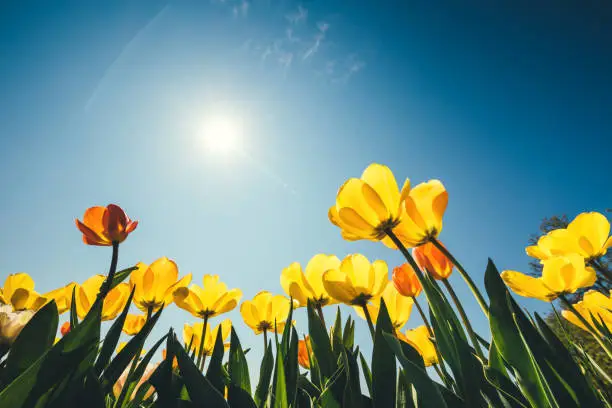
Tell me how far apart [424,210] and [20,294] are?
1402 mm

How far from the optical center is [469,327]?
2.42 feet

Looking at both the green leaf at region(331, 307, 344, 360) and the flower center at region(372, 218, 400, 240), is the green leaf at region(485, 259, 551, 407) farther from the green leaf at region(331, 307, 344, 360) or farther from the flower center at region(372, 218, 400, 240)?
the green leaf at region(331, 307, 344, 360)

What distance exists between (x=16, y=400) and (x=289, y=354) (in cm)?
50

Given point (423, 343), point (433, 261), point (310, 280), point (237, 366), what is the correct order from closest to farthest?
point (237, 366), point (433, 261), point (310, 280), point (423, 343)

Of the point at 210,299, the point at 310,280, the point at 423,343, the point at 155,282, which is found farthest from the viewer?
the point at 210,299

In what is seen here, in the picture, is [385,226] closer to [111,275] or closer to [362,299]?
[362,299]

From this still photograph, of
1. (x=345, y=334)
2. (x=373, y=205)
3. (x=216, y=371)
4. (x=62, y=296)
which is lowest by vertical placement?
(x=216, y=371)

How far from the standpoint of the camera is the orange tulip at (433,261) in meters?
1.04

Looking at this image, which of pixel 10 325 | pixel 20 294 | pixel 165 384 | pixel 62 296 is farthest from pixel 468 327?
pixel 20 294

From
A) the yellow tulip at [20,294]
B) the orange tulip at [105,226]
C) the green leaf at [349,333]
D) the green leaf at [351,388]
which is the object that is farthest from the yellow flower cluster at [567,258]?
the yellow tulip at [20,294]

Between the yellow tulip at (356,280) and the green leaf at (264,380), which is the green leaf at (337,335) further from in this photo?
the green leaf at (264,380)

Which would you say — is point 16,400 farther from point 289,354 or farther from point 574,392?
point 574,392

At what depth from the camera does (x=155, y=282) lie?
1.21 metres

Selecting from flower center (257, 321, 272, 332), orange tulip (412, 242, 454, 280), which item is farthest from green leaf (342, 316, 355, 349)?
flower center (257, 321, 272, 332)
